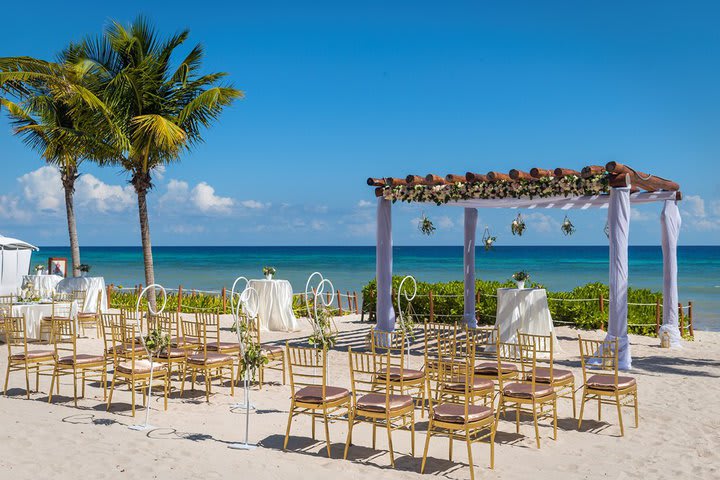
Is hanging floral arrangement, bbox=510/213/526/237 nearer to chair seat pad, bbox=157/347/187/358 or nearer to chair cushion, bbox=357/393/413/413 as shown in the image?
chair seat pad, bbox=157/347/187/358

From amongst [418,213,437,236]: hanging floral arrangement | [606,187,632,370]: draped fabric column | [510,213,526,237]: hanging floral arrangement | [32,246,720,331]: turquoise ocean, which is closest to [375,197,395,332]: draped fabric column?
[418,213,437,236]: hanging floral arrangement

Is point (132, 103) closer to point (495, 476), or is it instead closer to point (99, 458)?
point (99, 458)

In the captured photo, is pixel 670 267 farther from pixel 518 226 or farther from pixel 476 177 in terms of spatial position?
pixel 476 177

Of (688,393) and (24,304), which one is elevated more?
(24,304)

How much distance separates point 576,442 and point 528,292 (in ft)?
17.4

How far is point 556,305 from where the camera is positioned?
1662 centimetres

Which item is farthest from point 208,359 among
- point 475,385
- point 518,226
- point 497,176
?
point 518,226

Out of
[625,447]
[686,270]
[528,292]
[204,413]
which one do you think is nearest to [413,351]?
[528,292]

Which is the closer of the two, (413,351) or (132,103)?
(413,351)

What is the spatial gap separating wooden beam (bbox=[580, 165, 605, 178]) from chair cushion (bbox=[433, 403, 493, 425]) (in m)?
5.87

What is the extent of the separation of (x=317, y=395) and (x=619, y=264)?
254 inches

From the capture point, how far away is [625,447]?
6.74 metres

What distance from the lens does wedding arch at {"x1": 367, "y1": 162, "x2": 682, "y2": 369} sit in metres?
10.9

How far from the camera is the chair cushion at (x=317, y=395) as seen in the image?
21.4 feet
